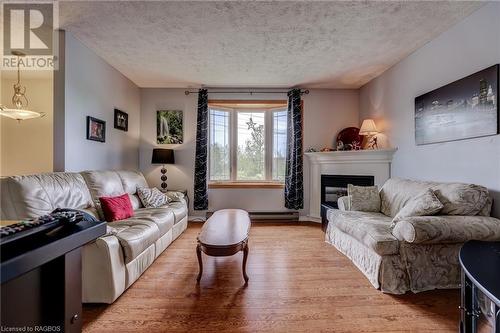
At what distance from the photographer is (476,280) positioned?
1124 mm

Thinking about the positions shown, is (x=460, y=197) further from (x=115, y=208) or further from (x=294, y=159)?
(x=115, y=208)

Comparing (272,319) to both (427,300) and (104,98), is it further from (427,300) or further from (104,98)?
(104,98)

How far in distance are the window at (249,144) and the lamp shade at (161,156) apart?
84 cm

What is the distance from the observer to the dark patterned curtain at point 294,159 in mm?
4473

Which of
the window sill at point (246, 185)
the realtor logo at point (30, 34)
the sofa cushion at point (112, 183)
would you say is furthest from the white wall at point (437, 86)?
the realtor logo at point (30, 34)

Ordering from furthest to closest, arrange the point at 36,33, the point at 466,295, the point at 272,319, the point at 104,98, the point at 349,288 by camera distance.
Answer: the point at 104,98 < the point at 36,33 < the point at 349,288 < the point at 272,319 < the point at 466,295

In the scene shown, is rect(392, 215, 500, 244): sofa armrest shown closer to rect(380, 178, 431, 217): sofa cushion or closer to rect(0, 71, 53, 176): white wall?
rect(380, 178, 431, 217): sofa cushion

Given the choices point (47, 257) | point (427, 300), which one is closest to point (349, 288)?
point (427, 300)

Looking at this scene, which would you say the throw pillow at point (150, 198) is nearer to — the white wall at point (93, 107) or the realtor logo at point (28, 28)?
the white wall at point (93, 107)

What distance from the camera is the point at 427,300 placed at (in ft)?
6.49

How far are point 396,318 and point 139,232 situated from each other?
2.28 metres

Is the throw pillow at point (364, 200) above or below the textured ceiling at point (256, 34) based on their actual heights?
below

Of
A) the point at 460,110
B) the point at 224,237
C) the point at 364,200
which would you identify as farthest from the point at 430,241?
the point at 224,237

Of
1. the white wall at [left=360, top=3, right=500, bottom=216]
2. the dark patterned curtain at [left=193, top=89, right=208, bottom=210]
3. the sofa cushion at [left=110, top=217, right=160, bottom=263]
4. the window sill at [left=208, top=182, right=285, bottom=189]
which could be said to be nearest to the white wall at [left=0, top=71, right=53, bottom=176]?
the dark patterned curtain at [left=193, top=89, right=208, bottom=210]
